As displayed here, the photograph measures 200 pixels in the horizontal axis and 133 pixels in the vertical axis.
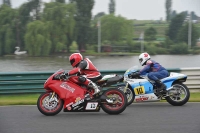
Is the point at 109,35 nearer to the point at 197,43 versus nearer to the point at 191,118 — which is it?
the point at 197,43

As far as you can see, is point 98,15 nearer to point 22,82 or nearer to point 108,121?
A: point 22,82

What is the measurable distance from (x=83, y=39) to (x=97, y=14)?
1302 mm

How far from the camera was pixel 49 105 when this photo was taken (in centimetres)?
816

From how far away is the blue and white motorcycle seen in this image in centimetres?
954

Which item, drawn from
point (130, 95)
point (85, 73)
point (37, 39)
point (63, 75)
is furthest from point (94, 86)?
point (37, 39)

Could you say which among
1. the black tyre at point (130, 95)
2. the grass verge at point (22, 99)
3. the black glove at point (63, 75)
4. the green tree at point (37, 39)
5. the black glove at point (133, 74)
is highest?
the green tree at point (37, 39)

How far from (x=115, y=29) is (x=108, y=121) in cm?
673

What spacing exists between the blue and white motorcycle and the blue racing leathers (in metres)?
0.14

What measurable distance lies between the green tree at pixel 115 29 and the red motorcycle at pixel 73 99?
588cm

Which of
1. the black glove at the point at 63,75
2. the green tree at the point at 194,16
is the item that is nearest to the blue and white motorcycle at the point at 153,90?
the black glove at the point at 63,75

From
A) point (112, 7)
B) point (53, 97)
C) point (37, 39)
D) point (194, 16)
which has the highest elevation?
point (112, 7)

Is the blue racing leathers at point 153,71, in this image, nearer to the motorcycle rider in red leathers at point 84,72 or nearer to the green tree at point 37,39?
the motorcycle rider in red leathers at point 84,72

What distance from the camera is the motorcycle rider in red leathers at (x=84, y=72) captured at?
823 centimetres

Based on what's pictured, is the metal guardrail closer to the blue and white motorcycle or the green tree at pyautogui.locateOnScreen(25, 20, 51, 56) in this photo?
the green tree at pyautogui.locateOnScreen(25, 20, 51, 56)
